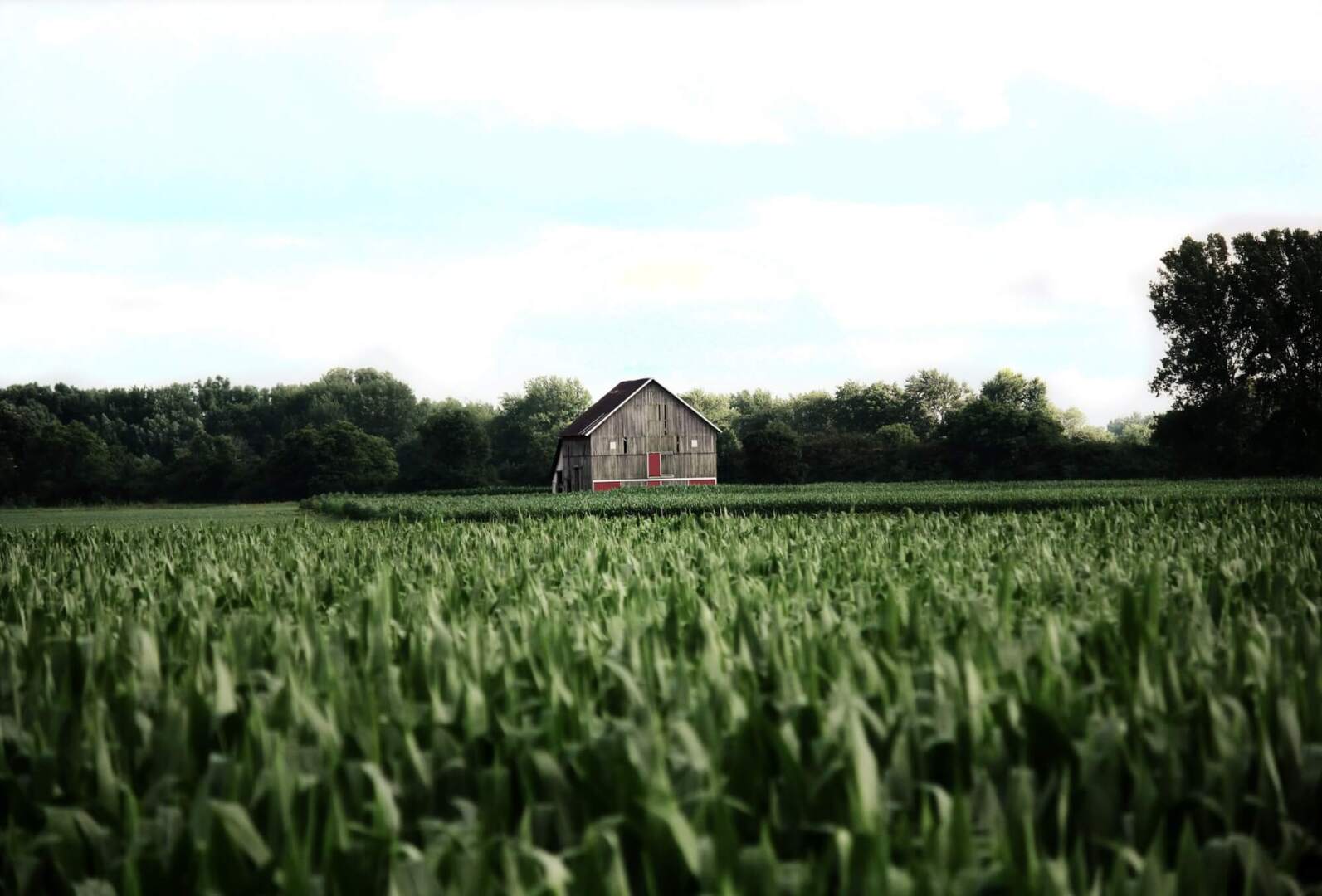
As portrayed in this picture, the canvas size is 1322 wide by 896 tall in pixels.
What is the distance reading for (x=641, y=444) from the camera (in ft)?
239

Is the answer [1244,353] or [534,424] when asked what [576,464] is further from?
[1244,353]

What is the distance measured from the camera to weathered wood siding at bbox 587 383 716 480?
71.8m

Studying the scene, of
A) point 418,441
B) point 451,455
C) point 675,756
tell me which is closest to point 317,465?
point 451,455

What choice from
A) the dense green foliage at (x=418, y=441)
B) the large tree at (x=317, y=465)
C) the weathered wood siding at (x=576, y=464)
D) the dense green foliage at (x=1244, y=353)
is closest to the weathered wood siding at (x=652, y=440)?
the weathered wood siding at (x=576, y=464)

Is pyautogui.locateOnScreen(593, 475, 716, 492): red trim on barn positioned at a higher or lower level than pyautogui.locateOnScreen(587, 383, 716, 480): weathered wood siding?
lower

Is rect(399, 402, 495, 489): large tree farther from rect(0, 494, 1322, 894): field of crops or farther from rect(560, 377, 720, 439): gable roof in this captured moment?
rect(0, 494, 1322, 894): field of crops

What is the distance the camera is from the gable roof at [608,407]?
71750 millimetres

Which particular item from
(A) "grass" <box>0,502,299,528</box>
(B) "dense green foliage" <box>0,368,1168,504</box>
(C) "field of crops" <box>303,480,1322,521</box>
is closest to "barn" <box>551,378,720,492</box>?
(B) "dense green foliage" <box>0,368,1168,504</box>

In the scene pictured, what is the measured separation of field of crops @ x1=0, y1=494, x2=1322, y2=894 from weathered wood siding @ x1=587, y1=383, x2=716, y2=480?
65.9m

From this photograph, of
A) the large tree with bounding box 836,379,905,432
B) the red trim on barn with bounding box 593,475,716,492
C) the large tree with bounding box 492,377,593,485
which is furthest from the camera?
the large tree with bounding box 836,379,905,432

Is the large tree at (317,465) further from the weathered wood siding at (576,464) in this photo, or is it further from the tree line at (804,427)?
the weathered wood siding at (576,464)

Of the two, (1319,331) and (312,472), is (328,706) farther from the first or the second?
(312,472)

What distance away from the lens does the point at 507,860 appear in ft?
7.29

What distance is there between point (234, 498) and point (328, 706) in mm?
81368
